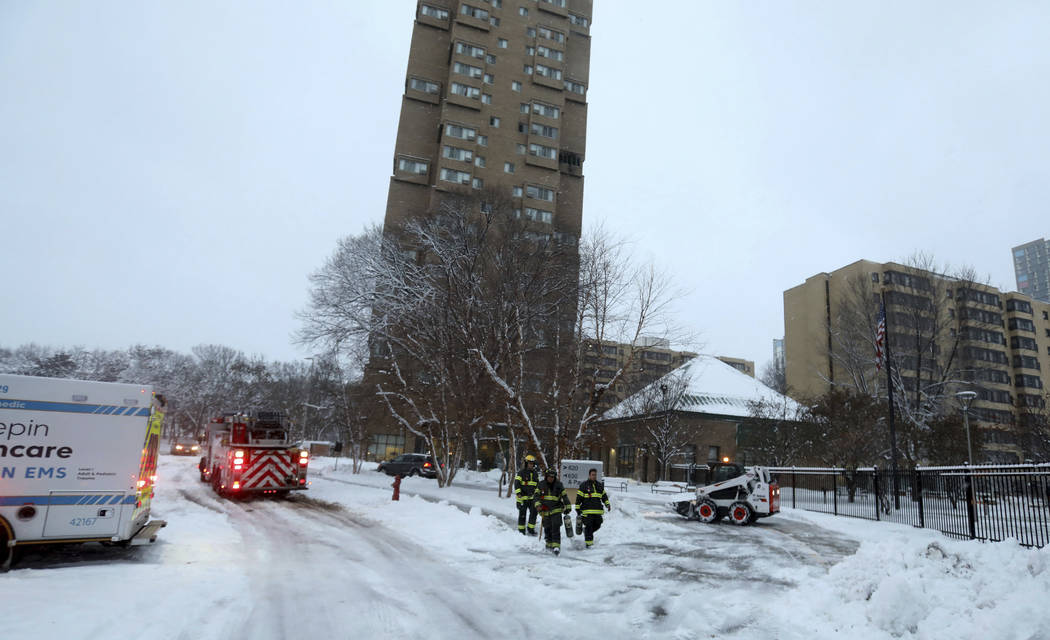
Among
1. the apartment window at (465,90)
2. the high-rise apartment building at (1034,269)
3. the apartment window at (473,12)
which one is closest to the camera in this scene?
the apartment window at (465,90)

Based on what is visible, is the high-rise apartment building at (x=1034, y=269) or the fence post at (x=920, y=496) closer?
the fence post at (x=920, y=496)

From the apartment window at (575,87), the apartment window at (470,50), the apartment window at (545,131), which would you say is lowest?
the apartment window at (545,131)

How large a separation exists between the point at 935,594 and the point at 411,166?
64.6 meters

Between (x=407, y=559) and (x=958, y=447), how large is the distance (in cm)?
3042

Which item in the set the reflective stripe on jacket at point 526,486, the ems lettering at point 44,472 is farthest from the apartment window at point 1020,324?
the ems lettering at point 44,472

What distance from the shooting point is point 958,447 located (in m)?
29.7

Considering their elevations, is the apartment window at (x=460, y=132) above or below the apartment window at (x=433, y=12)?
below

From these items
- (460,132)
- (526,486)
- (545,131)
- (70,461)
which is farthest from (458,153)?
(70,461)

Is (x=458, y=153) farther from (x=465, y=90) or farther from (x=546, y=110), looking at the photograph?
(x=546, y=110)

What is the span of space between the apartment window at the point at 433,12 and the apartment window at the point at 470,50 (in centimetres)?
620

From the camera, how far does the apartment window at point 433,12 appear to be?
72312 millimetres

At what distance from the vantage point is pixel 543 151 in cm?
7031

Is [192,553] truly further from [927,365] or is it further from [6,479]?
[927,365]

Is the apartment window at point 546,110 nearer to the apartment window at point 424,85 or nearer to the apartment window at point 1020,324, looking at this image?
the apartment window at point 424,85
